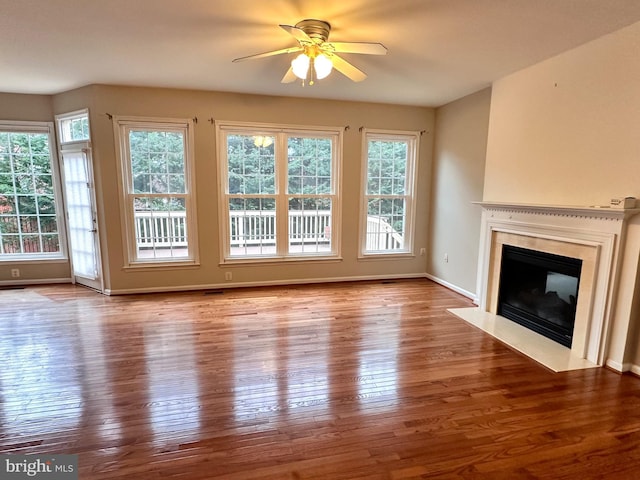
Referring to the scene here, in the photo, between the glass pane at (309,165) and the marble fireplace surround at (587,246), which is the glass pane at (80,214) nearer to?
the glass pane at (309,165)

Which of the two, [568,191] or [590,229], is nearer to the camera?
[590,229]

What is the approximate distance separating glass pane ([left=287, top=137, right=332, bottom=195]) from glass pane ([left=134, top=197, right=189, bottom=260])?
1.57 metres

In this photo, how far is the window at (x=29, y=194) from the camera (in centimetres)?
475

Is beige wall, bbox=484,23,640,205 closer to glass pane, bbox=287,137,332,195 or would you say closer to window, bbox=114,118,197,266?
glass pane, bbox=287,137,332,195

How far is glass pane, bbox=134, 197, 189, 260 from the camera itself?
4.60m

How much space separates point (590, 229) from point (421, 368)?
5.85ft

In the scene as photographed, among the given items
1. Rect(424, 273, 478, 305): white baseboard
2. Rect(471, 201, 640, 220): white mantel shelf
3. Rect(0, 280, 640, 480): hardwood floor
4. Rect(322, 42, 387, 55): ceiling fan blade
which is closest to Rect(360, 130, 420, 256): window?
Rect(424, 273, 478, 305): white baseboard

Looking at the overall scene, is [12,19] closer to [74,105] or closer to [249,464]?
[74,105]

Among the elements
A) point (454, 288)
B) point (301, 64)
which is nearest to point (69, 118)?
point (301, 64)

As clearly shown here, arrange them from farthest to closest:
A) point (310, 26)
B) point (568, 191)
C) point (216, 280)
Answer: point (216, 280) → point (568, 191) → point (310, 26)

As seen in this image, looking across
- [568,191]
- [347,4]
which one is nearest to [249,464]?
[347,4]

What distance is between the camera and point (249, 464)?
177 centimetres

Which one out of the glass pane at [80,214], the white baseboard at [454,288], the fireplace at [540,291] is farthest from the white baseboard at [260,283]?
the fireplace at [540,291]

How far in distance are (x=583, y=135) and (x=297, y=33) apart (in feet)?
8.29
